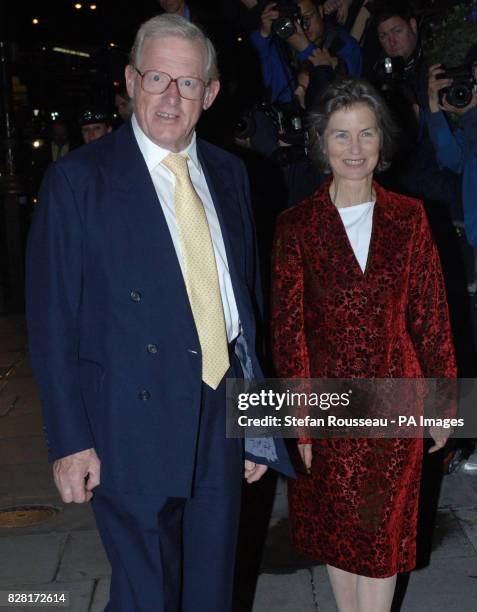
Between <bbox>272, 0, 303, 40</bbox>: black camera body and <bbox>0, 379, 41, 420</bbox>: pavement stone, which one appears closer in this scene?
<bbox>272, 0, 303, 40</bbox>: black camera body

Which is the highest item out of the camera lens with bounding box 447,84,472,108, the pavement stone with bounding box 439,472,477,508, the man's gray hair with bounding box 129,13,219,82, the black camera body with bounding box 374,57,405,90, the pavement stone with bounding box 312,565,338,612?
the black camera body with bounding box 374,57,405,90

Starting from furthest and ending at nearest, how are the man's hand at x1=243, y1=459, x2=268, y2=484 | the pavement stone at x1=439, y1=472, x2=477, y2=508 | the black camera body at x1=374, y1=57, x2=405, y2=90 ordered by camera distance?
the black camera body at x1=374, y1=57, x2=405, y2=90
the pavement stone at x1=439, y1=472, x2=477, y2=508
the man's hand at x1=243, y1=459, x2=268, y2=484

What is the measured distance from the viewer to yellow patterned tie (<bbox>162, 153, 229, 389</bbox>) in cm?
267

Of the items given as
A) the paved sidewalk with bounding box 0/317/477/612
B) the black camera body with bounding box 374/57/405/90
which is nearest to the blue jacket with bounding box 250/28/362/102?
the black camera body with bounding box 374/57/405/90

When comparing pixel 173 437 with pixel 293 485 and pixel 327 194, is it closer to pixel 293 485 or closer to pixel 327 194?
pixel 293 485

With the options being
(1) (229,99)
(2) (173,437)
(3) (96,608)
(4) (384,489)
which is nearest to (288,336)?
(4) (384,489)

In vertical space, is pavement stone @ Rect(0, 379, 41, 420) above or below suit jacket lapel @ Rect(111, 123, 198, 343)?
below

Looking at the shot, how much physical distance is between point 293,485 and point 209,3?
13982 millimetres

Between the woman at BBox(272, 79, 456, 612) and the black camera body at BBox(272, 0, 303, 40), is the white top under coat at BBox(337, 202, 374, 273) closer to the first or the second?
the woman at BBox(272, 79, 456, 612)

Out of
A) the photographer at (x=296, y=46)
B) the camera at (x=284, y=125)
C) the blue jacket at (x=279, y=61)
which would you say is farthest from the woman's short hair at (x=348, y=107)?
the blue jacket at (x=279, y=61)

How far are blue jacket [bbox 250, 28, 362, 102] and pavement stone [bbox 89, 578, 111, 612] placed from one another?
3.47m

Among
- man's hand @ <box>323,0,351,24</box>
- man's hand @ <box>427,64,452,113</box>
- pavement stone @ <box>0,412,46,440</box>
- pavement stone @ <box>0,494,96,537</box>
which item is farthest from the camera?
man's hand @ <box>323,0,351,24</box>

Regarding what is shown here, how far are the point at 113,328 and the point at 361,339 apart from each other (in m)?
1.03

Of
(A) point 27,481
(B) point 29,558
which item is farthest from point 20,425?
(B) point 29,558
